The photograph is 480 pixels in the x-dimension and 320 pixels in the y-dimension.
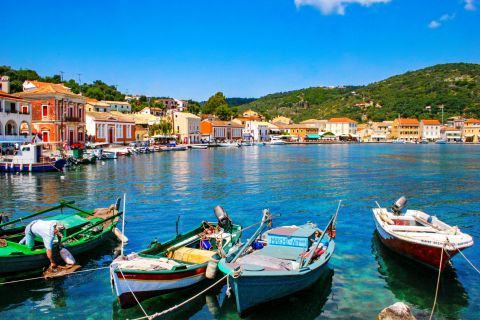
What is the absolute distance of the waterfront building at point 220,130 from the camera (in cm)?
13000

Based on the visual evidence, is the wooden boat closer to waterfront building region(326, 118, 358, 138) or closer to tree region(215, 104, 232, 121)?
tree region(215, 104, 232, 121)

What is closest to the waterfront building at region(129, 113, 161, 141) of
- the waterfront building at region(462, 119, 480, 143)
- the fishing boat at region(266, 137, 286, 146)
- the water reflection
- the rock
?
the fishing boat at region(266, 137, 286, 146)

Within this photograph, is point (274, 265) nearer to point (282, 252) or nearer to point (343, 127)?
point (282, 252)

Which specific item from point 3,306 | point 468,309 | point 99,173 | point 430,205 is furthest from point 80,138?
point 468,309

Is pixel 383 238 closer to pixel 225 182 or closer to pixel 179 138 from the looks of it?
pixel 225 182

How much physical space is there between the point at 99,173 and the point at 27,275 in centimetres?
3433

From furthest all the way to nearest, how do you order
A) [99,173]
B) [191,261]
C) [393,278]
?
1. [99,173]
2. [393,278]
3. [191,261]

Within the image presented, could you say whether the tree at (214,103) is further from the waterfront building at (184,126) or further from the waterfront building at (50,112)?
the waterfront building at (50,112)

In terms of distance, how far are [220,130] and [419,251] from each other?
122 metres

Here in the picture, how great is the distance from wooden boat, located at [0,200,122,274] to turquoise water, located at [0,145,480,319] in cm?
61

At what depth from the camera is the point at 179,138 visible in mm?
118188

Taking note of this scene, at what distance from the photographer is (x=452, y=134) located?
565ft

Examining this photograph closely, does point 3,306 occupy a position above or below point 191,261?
below

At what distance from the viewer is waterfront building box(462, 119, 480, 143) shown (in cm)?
16475
